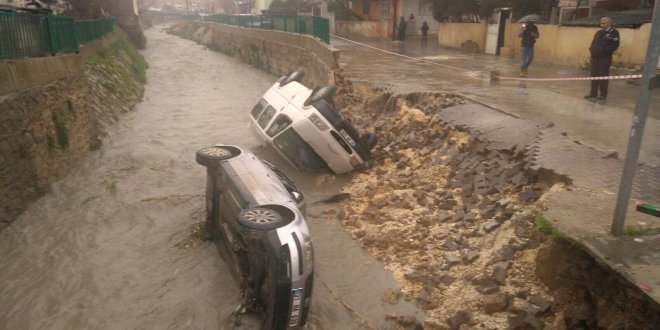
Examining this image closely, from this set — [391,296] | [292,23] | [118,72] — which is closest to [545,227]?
[391,296]

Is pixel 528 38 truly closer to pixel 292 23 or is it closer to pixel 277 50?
pixel 292 23

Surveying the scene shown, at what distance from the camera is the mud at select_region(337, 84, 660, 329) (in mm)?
4324

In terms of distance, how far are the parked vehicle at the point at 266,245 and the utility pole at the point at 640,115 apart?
2868 millimetres

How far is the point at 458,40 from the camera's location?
2177cm

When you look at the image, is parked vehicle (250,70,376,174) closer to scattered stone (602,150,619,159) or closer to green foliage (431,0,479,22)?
scattered stone (602,150,619,159)

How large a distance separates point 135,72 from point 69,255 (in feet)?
51.3

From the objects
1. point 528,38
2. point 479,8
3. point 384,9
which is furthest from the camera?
point 384,9

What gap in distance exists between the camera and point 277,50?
2361 cm

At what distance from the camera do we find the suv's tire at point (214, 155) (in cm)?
658

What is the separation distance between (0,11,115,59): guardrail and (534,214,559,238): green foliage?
28.6 ft

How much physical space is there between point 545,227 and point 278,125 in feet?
19.2

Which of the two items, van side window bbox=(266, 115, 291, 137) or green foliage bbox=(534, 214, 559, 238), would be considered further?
van side window bbox=(266, 115, 291, 137)

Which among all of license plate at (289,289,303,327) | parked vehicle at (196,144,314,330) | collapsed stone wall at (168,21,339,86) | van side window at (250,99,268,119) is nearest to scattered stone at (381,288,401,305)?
parked vehicle at (196,144,314,330)

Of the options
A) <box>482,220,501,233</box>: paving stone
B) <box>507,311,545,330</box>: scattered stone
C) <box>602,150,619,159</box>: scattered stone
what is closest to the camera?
<box>507,311,545,330</box>: scattered stone
